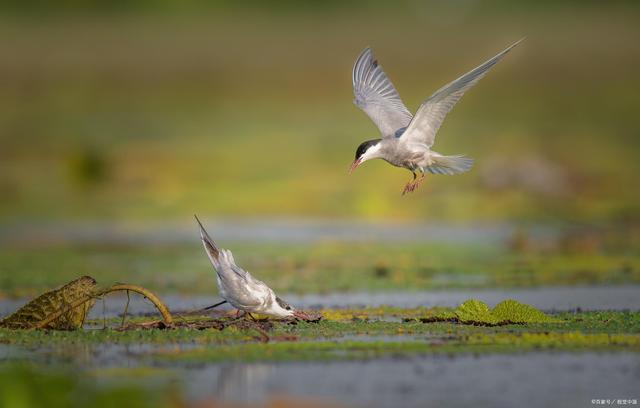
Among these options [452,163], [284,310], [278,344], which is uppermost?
[452,163]

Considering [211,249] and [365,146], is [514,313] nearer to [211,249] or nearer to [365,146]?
[365,146]

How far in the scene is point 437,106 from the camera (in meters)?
14.1

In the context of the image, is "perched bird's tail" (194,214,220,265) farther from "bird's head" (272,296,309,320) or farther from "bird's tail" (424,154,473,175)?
"bird's tail" (424,154,473,175)

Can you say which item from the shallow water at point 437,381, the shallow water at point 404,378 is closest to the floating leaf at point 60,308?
the shallow water at point 404,378

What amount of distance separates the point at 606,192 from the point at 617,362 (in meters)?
25.9

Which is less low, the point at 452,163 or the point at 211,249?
the point at 452,163

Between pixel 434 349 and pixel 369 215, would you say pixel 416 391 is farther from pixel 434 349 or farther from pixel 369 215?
pixel 369 215

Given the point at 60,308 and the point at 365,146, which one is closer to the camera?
the point at 60,308

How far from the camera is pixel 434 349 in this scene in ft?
38.9

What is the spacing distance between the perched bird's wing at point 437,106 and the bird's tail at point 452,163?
0.83 feet

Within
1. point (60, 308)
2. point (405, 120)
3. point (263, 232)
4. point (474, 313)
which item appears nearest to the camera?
point (60, 308)

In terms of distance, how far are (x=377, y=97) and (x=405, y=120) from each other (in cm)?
57

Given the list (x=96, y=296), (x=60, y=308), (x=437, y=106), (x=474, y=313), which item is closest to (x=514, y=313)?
(x=474, y=313)

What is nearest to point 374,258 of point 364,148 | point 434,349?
point 364,148
